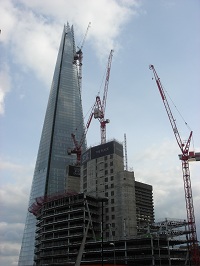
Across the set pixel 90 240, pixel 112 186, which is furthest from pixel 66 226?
pixel 112 186

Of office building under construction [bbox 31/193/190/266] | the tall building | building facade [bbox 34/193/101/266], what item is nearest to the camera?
office building under construction [bbox 31/193/190/266]

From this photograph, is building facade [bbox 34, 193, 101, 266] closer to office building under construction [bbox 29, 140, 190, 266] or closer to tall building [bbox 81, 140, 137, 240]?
office building under construction [bbox 29, 140, 190, 266]

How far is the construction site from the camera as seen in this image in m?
133

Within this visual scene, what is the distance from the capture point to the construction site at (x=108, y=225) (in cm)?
13325

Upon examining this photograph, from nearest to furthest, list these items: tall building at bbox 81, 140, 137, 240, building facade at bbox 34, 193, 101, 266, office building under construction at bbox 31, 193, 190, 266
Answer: office building under construction at bbox 31, 193, 190, 266
building facade at bbox 34, 193, 101, 266
tall building at bbox 81, 140, 137, 240

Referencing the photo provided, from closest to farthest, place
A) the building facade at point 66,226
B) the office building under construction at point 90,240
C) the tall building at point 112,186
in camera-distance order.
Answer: the office building under construction at point 90,240 < the building facade at point 66,226 < the tall building at point 112,186

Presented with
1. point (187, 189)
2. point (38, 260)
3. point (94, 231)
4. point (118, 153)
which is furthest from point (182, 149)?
point (38, 260)

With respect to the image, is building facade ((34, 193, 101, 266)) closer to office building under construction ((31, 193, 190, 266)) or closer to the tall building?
office building under construction ((31, 193, 190, 266))

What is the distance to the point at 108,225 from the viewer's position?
156 meters

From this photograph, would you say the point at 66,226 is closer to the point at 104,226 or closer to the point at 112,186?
the point at 104,226

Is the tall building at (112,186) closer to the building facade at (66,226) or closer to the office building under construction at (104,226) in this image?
the office building under construction at (104,226)

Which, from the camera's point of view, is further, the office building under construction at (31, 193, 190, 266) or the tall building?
the tall building

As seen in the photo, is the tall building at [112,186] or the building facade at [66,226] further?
the tall building at [112,186]

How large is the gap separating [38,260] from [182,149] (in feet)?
290
